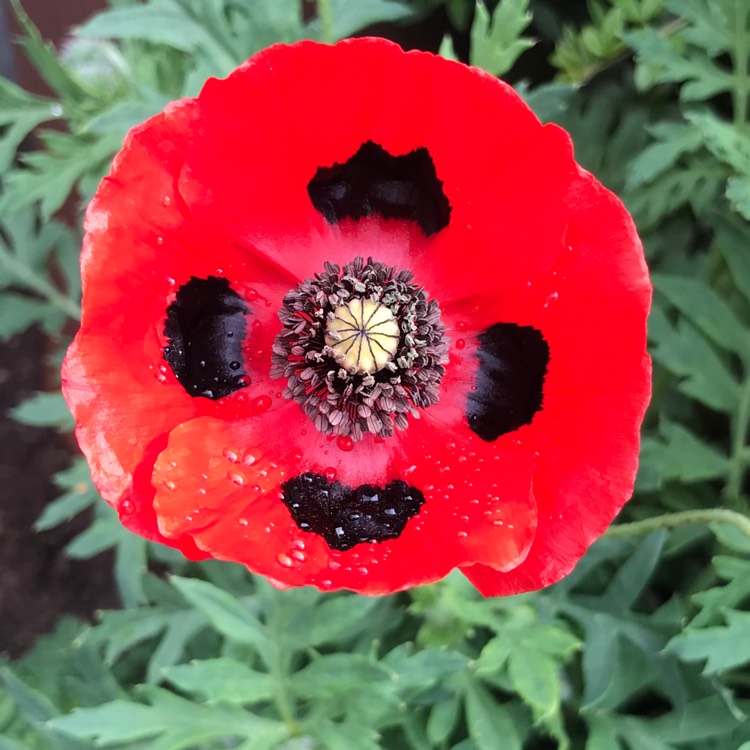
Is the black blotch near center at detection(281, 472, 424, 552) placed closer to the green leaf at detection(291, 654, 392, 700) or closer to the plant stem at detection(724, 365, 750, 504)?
the green leaf at detection(291, 654, 392, 700)

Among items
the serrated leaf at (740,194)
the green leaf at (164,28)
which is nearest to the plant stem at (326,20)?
the green leaf at (164,28)

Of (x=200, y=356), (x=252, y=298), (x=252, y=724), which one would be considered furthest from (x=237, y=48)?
(x=252, y=724)

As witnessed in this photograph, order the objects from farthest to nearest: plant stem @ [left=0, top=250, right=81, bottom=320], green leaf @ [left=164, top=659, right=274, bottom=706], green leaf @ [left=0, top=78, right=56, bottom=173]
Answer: plant stem @ [left=0, top=250, right=81, bottom=320] → green leaf @ [left=0, top=78, right=56, bottom=173] → green leaf @ [left=164, top=659, right=274, bottom=706]

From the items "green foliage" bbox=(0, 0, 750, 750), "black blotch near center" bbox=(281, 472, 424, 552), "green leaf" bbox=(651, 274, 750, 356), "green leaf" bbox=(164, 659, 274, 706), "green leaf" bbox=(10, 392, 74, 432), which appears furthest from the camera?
"green leaf" bbox=(10, 392, 74, 432)

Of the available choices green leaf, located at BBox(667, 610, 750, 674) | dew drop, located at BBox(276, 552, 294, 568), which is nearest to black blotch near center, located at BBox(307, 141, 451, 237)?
dew drop, located at BBox(276, 552, 294, 568)

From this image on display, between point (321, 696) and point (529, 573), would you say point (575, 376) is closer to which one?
point (529, 573)

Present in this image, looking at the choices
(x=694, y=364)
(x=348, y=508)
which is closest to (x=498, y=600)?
(x=348, y=508)

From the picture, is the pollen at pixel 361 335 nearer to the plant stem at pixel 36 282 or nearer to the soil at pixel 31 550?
the plant stem at pixel 36 282
